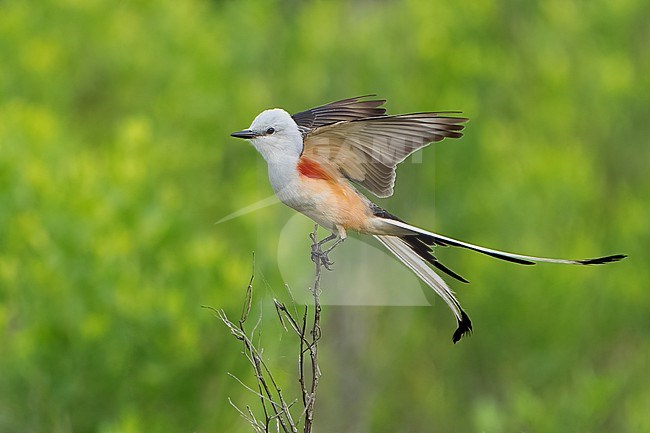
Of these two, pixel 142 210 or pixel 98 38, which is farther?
pixel 98 38

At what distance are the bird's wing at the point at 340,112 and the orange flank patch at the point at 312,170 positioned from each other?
0.15 metres

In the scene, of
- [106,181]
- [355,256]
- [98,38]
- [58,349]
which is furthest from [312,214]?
[98,38]

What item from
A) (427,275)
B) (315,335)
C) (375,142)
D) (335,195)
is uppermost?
(375,142)

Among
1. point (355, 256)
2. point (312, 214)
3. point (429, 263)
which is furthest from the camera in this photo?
point (355, 256)

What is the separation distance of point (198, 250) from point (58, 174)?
1845 mm

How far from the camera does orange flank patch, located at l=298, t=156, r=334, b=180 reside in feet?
7.82

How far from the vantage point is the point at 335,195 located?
2.46m

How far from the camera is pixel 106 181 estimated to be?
1129 cm

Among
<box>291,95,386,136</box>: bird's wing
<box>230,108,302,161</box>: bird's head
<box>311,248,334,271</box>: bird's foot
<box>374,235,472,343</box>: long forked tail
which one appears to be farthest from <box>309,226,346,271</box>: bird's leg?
<box>230,108,302,161</box>: bird's head

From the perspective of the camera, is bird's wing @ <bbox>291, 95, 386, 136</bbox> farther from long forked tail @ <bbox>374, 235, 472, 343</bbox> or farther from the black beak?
the black beak

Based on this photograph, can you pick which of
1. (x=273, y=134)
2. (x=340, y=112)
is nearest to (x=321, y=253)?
(x=340, y=112)

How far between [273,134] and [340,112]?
1.54ft

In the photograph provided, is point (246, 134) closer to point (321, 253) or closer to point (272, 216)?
point (321, 253)

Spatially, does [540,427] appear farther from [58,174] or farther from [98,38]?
[98,38]
